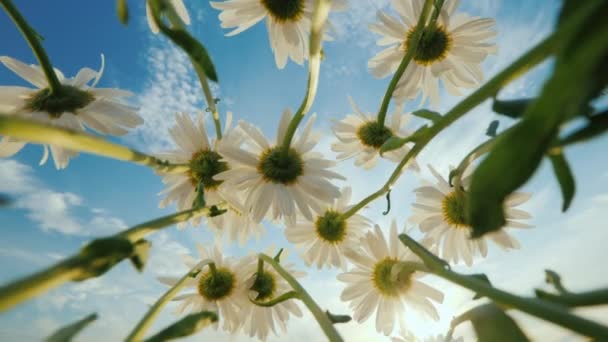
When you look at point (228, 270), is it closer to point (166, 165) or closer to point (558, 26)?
point (166, 165)

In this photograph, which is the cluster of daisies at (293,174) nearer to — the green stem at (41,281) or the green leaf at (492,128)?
the green leaf at (492,128)

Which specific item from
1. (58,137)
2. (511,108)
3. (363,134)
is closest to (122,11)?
(58,137)

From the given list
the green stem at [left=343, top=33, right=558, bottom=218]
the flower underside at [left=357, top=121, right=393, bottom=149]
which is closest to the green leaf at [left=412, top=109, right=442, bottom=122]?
the green stem at [left=343, top=33, right=558, bottom=218]

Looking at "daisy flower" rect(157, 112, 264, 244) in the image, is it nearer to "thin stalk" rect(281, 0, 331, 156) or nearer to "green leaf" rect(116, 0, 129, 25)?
"thin stalk" rect(281, 0, 331, 156)

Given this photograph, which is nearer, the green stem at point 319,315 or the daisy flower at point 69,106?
the green stem at point 319,315

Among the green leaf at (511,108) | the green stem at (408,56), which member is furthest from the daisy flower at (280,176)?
the green leaf at (511,108)

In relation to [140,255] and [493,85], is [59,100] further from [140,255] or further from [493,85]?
[493,85]
